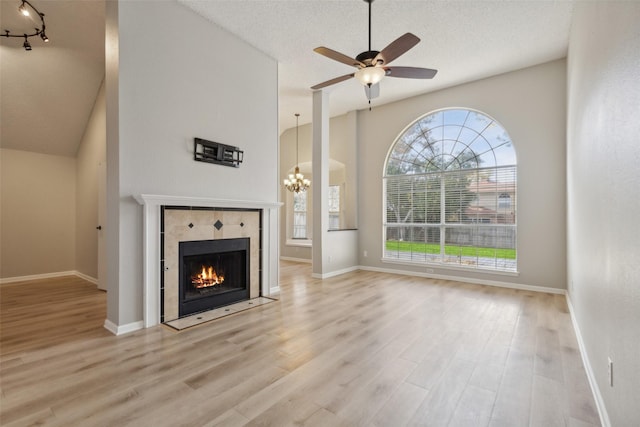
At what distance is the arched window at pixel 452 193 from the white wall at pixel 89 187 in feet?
17.8

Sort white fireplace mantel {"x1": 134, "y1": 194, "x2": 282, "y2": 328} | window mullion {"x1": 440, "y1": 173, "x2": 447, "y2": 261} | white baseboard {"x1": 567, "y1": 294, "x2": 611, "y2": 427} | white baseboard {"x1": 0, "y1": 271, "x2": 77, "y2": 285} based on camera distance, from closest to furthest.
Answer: white baseboard {"x1": 567, "y1": 294, "x2": 611, "y2": 427} < white fireplace mantel {"x1": 134, "y1": 194, "x2": 282, "y2": 328} < white baseboard {"x1": 0, "y1": 271, "x2": 77, "y2": 285} < window mullion {"x1": 440, "y1": 173, "x2": 447, "y2": 261}

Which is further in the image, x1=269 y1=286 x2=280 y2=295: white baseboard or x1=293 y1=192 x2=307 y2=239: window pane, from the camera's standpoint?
x1=293 y1=192 x2=307 y2=239: window pane

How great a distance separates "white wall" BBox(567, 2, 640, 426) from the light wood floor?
471 millimetres

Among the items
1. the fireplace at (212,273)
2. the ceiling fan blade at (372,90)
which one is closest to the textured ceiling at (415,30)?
the ceiling fan blade at (372,90)

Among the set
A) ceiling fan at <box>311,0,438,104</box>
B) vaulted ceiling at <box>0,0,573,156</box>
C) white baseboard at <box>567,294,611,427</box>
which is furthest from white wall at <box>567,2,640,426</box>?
vaulted ceiling at <box>0,0,573,156</box>

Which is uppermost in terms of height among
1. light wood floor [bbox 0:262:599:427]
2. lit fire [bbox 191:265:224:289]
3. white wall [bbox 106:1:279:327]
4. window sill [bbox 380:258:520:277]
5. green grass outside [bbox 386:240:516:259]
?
white wall [bbox 106:1:279:327]

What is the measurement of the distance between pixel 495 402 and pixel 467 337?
109 centimetres

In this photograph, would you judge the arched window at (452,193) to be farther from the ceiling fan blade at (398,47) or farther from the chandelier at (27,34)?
the chandelier at (27,34)

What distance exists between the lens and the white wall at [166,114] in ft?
10.2

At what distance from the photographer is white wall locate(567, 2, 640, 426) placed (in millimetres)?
1276

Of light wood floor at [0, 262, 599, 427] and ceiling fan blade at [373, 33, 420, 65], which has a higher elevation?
ceiling fan blade at [373, 33, 420, 65]

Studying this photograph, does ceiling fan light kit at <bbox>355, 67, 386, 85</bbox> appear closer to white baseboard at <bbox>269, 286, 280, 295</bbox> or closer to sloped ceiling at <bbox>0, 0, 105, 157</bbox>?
white baseboard at <bbox>269, 286, 280, 295</bbox>

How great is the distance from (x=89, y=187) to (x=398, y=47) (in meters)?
5.90

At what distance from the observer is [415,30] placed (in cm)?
396
